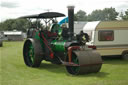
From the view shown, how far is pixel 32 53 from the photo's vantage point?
954 cm

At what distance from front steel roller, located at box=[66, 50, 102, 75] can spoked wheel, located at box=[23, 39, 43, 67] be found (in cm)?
176

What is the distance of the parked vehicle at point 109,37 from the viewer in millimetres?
11148

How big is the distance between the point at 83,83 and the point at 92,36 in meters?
5.11

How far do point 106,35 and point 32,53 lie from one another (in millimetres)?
3900

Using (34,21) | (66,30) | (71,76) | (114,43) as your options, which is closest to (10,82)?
(71,76)

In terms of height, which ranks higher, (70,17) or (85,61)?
(70,17)

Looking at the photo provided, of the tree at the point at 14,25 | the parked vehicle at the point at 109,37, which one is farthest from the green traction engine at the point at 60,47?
the tree at the point at 14,25

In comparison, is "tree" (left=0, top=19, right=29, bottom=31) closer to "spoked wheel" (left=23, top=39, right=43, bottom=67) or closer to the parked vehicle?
the parked vehicle

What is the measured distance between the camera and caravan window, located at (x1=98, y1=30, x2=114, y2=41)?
11211 mm

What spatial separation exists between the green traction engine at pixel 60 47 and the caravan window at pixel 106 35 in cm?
262

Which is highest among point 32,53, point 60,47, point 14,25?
point 60,47

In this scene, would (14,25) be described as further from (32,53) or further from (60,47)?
(60,47)

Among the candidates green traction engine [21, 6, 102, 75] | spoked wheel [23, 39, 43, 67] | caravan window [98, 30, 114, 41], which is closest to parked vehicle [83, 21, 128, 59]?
caravan window [98, 30, 114, 41]

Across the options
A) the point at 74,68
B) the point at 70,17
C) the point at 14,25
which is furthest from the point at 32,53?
the point at 14,25
